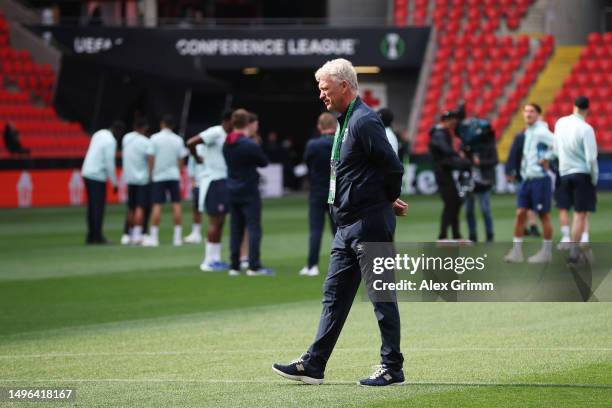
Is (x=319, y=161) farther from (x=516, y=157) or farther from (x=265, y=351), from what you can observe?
(x=265, y=351)

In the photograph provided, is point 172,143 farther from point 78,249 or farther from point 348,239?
point 348,239

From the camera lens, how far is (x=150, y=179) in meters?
22.6

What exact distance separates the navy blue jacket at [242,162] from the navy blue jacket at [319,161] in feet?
2.12

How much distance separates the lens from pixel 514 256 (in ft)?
28.0

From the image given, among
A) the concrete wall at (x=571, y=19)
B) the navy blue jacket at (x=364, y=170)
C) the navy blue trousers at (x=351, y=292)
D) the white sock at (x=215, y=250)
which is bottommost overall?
the white sock at (x=215, y=250)

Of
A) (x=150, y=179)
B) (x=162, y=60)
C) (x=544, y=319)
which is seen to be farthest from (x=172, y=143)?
(x=162, y=60)

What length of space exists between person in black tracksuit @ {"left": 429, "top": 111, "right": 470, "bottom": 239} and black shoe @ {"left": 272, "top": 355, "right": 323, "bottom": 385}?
11.3 meters

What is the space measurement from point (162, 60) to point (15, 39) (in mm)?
4988

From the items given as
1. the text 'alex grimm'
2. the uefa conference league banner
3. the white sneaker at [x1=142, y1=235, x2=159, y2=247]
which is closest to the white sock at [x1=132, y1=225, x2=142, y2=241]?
the white sneaker at [x1=142, y1=235, x2=159, y2=247]

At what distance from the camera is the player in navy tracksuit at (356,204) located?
8.74 m

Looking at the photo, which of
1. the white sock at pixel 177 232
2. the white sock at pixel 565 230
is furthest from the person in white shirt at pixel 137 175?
the white sock at pixel 565 230

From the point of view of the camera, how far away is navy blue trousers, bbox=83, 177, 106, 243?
22828 mm

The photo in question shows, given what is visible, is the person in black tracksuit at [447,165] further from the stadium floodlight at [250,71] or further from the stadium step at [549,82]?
the stadium floodlight at [250,71]

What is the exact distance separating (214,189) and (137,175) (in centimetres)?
480
